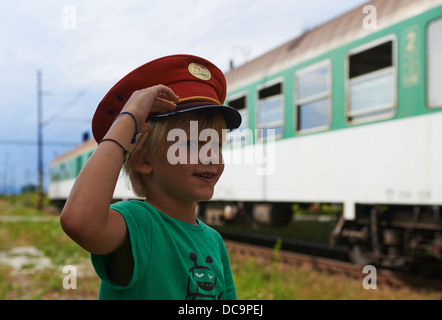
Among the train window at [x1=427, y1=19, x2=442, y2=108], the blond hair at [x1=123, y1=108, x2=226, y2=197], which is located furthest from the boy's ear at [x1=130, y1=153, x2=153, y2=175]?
the train window at [x1=427, y1=19, x2=442, y2=108]

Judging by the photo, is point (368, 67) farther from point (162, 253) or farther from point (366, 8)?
point (162, 253)

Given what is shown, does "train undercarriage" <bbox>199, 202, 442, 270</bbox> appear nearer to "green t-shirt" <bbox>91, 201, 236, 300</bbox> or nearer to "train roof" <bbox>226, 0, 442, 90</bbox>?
"train roof" <bbox>226, 0, 442, 90</bbox>

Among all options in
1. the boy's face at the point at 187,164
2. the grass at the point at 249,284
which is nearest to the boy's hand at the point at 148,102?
the boy's face at the point at 187,164

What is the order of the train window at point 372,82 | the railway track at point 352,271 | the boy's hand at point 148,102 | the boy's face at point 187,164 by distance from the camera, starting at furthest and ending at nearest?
the train window at point 372,82
the railway track at point 352,271
the boy's face at point 187,164
the boy's hand at point 148,102

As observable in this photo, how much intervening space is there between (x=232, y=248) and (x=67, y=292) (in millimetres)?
4987

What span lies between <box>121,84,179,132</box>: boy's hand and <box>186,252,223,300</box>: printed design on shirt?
457mm

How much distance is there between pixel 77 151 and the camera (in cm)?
2266

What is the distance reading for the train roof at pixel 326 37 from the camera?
6.12 meters

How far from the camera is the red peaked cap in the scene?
5.22ft

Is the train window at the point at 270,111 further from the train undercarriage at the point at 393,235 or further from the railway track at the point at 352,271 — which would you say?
the railway track at the point at 352,271

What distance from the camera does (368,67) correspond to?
6.59m

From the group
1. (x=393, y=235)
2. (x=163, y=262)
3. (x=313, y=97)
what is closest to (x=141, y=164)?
(x=163, y=262)

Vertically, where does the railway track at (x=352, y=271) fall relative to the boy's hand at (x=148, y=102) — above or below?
below
